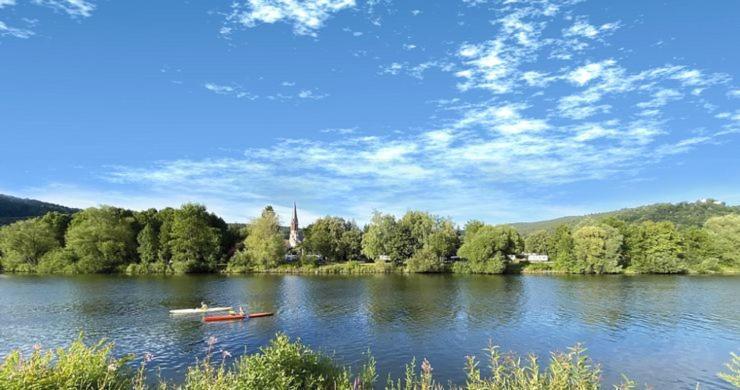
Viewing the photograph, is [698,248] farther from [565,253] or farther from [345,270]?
[345,270]

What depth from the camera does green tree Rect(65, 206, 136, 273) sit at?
8650 cm

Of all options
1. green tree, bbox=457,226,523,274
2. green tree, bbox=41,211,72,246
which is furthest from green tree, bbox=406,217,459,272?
green tree, bbox=41,211,72,246

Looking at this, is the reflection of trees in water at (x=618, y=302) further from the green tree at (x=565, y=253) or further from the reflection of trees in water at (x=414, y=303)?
the green tree at (x=565, y=253)

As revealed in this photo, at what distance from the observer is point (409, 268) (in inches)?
3467

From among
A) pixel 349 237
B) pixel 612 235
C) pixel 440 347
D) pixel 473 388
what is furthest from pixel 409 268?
pixel 473 388

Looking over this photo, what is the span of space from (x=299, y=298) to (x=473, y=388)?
4240 cm

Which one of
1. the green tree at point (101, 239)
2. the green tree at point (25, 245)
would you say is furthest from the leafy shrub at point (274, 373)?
the green tree at point (25, 245)

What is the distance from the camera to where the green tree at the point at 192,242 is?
88.4 metres

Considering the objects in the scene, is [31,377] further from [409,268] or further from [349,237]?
[349,237]

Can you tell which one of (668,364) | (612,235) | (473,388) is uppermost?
(612,235)

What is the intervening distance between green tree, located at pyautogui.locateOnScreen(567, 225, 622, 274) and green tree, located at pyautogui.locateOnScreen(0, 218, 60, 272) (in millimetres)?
106103

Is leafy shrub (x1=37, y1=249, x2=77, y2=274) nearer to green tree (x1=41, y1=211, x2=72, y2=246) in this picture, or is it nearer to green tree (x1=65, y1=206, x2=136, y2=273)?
green tree (x1=65, y1=206, x2=136, y2=273)

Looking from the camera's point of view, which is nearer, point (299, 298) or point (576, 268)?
point (299, 298)

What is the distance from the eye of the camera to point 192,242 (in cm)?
9000
